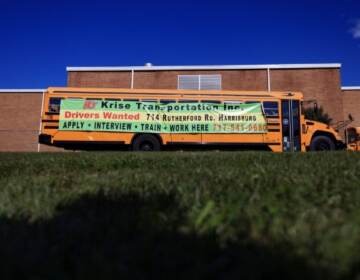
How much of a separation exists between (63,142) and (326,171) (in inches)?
410

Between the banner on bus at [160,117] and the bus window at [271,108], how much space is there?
265 mm

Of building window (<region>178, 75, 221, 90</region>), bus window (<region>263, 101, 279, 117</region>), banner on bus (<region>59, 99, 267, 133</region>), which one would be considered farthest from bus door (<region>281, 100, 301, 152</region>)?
building window (<region>178, 75, 221, 90</region>)

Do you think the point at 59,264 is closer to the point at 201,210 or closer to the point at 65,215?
the point at 65,215

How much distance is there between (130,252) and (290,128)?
40.1 feet

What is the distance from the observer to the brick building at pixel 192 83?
74.9 feet

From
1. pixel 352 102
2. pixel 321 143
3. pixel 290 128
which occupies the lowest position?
pixel 321 143

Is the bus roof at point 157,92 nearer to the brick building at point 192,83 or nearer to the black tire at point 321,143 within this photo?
the black tire at point 321,143

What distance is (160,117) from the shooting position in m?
12.4

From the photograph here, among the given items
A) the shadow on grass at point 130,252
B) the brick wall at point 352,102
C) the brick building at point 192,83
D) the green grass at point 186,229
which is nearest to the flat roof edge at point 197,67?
the brick building at point 192,83

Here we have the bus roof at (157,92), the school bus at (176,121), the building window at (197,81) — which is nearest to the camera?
the school bus at (176,121)

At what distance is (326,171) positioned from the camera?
3539mm

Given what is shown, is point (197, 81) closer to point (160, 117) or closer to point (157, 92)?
point (157, 92)

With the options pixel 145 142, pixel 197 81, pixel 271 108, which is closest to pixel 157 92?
pixel 145 142

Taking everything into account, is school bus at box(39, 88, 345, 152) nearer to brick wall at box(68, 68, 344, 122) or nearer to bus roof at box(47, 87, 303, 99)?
bus roof at box(47, 87, 303, 99)
